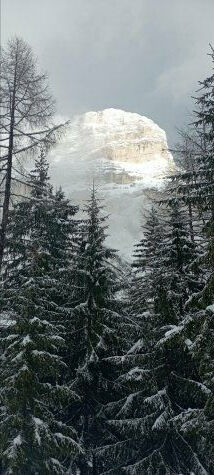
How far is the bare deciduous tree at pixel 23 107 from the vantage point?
15.6m

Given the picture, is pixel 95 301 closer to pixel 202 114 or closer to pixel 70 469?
pixel 70 469

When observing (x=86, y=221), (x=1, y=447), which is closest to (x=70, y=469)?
(x=1, y=447)

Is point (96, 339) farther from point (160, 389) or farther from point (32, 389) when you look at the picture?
point (32, 389)

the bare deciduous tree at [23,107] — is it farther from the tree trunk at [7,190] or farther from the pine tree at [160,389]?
the pine tree at [160,389]

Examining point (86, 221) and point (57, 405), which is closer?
point (57, 405)

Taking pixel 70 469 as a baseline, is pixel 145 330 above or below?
above

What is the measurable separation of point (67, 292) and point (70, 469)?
233 inches

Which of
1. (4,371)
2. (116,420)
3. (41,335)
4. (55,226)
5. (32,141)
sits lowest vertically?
(116,420)

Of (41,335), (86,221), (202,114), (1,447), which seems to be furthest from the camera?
(86,221)

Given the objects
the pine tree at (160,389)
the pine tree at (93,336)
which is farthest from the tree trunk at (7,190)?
the pine tree at (160,389)

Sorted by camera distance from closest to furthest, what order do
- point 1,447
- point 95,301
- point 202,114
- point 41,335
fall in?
1. point 202,114
2. point 1,447
3. point 41,335
4. point 95,301

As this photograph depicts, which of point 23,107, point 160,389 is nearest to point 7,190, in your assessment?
point 23,107

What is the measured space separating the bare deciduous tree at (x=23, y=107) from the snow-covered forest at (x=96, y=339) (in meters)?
0.04

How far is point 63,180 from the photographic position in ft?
554
